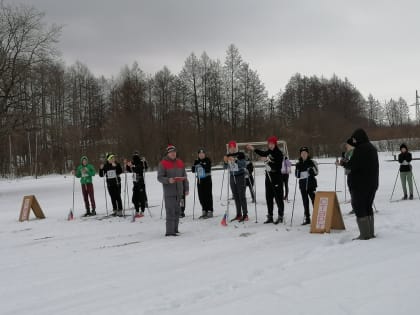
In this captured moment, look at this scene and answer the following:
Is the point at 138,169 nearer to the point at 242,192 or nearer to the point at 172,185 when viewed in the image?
the point at 172,185

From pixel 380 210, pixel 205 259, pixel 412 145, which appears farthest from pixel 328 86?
pixel 205 259

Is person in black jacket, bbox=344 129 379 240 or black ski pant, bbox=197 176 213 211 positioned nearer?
person in black jacket, bbox=344 129 379 240

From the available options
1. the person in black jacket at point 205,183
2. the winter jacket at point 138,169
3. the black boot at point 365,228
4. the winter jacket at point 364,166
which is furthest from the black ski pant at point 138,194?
the black boot at point 365,228

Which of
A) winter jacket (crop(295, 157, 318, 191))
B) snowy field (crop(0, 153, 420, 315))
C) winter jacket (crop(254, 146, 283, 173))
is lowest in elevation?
snowy field (crop(0, 153, 420, 315))

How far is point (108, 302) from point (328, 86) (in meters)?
75.5

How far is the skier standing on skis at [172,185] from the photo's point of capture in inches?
372

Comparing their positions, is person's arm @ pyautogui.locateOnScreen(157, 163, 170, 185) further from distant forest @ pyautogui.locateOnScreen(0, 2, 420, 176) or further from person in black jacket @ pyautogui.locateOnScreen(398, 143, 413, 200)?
distant forest @ pyautogui.locateOnScreen(0, 2, 420, 176)

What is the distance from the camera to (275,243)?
7.89 metres

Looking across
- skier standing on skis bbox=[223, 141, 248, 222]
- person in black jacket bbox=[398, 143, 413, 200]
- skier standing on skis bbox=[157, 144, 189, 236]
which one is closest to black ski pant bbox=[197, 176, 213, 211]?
skier standing on skis bbox=[223, 141, 248, 222]

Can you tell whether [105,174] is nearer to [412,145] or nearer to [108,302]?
[108,302]

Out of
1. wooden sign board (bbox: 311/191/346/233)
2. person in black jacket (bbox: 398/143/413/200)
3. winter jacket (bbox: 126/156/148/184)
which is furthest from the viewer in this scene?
person in black jacket (bbox: 398/143/413/200)

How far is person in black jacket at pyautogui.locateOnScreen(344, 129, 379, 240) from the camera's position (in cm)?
744

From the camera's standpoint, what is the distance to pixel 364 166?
7445 millimetres

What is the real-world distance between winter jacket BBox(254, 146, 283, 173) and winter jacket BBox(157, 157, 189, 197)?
6.39ft
